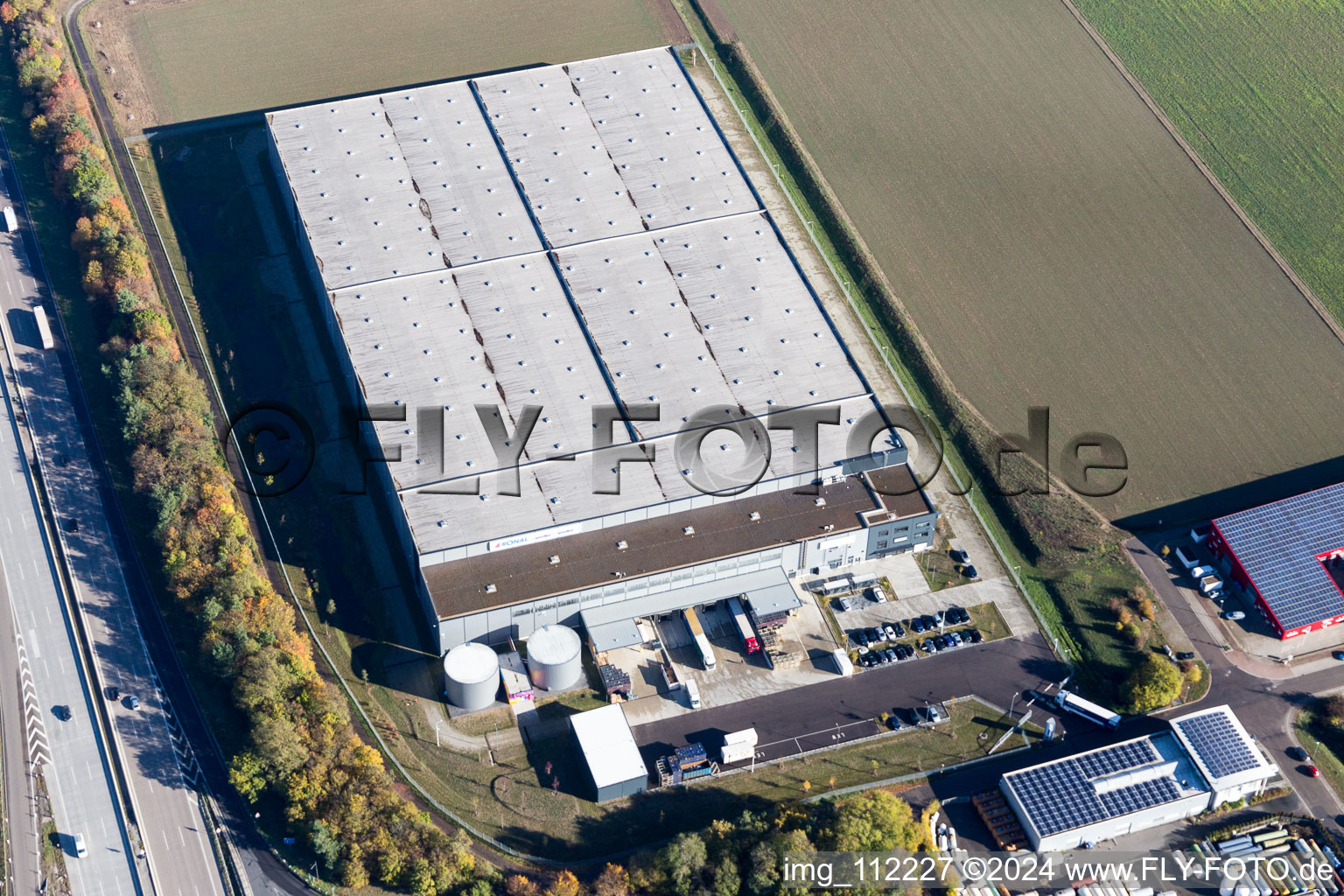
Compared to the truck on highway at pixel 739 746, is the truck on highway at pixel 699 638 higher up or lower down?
higher up

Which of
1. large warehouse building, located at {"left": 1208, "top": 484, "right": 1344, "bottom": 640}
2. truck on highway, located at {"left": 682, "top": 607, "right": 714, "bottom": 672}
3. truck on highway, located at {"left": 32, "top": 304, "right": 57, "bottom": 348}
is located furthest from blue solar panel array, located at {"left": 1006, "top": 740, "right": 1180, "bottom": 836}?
truck on highway, located at {"left": 32, "top": 304, "right": 57, "bottom": 348}

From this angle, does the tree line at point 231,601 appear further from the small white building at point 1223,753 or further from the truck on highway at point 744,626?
the small white building at point 1223,753

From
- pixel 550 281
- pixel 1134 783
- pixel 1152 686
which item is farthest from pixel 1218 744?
pixel 550 281

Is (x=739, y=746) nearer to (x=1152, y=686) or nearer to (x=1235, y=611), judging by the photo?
(x=1152, y=686)

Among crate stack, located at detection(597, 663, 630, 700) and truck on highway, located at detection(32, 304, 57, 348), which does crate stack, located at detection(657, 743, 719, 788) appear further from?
truck on highway, located at detection(32, 304, 57, 348)

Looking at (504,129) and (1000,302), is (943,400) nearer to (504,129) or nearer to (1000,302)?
(1000,302)

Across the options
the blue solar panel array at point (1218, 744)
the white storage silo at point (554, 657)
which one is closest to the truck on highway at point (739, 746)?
the white storage silo at point (554, 657)

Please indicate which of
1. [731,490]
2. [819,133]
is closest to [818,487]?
[731,490]
